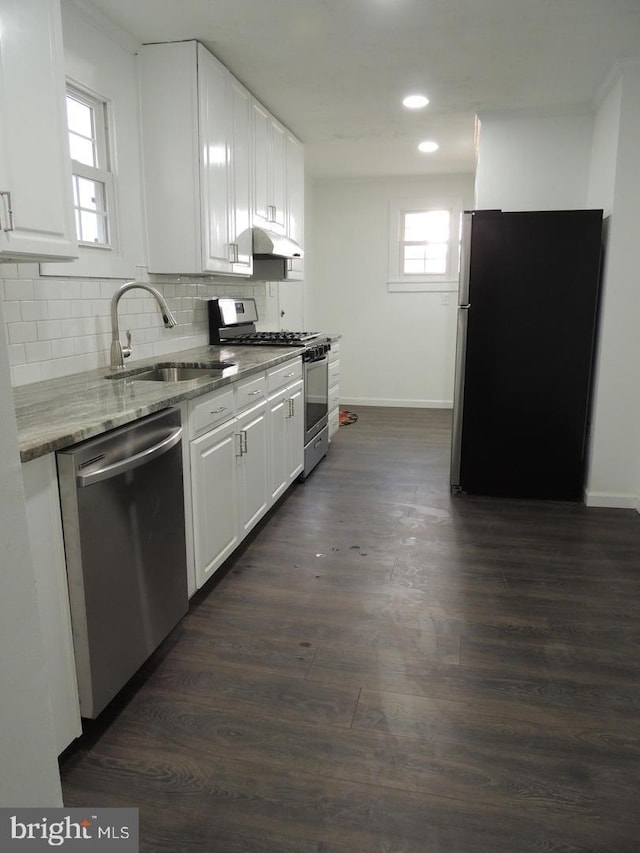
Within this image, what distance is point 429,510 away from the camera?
370 cm

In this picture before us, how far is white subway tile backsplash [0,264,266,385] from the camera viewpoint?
2314 mm

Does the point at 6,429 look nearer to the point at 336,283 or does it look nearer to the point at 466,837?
the point at 466,837

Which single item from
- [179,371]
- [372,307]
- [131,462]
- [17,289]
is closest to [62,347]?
[17,289]

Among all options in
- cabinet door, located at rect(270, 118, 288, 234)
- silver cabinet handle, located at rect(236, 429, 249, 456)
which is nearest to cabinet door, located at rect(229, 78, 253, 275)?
cabinet door, located at rect(270, 118, 288, 234)

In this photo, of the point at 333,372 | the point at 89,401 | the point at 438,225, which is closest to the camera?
the point at 89,401

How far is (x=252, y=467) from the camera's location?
3.05 m

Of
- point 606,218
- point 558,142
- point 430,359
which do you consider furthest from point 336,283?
point 606,218

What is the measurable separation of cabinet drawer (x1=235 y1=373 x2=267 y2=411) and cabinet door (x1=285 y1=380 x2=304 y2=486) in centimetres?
51

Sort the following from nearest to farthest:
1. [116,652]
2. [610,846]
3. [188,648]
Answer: [610,846], [116,652], [188,648]

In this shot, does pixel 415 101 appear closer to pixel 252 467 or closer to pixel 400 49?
pixel 400 49

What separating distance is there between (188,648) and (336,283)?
5.46 metres

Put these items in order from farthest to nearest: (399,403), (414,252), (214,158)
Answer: (399,403)
(414,252)
(214,158)

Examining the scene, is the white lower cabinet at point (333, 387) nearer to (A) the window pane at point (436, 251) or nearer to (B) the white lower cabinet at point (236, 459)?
(B) the white lower cabinet at point (236, 459)

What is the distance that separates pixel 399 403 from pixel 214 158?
4.25 meters
